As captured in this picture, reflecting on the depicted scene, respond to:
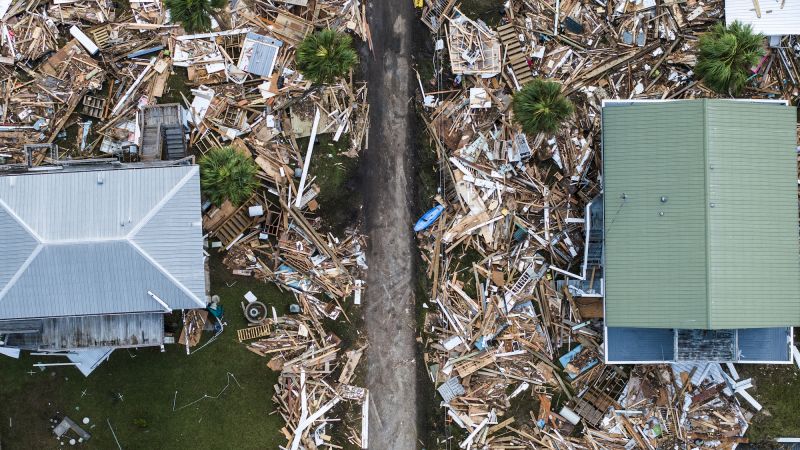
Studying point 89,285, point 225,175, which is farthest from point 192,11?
point 89,285

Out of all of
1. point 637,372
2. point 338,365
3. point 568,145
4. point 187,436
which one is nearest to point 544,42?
point 568,145

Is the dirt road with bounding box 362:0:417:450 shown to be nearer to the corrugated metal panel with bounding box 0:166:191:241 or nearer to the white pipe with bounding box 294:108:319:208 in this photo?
the white pipe with bounding box 294:108:319:208

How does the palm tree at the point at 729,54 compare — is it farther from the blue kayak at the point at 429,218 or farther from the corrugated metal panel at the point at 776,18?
the blue kayak at the point at 429,218

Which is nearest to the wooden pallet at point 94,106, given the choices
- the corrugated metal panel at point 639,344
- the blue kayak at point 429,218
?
the blue kayak at point 429,218

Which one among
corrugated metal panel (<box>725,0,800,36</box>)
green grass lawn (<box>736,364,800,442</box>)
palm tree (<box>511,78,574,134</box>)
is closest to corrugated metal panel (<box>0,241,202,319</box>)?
palm tree (<box>511,78,574,134</box>)

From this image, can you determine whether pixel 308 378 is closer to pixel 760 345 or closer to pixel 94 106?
pixel 94 106

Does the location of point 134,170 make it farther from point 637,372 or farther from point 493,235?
point 637,372
